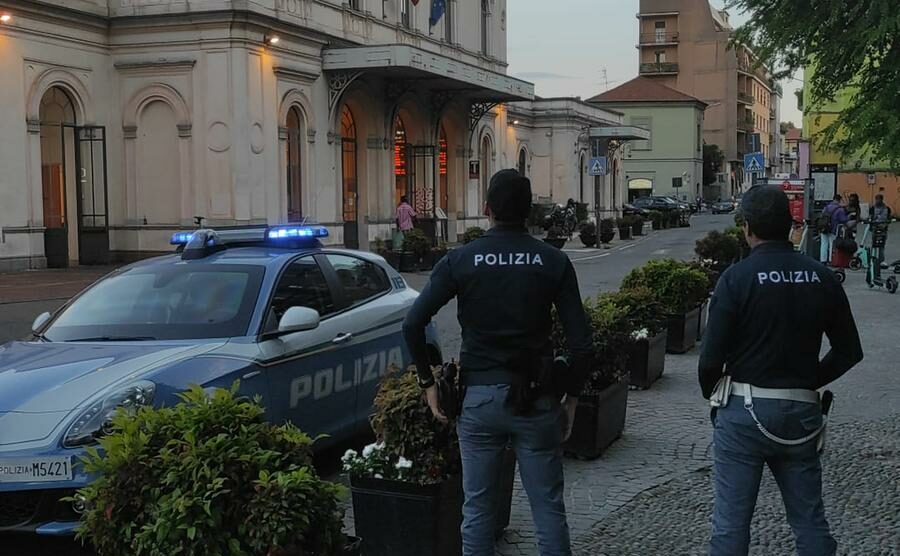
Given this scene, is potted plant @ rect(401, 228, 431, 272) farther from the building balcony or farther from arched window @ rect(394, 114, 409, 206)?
the building balcony

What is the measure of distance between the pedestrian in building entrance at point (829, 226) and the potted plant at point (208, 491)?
21.3 metres

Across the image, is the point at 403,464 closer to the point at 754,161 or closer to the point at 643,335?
the point at 643,335

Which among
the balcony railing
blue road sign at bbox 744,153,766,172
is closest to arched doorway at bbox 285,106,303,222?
blue road sign at bbox 744,153,766,172

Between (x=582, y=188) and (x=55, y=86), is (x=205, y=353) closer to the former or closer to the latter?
(x=55, y=86)

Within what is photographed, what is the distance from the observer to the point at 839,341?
393cm

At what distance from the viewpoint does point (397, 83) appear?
30969 millimetres

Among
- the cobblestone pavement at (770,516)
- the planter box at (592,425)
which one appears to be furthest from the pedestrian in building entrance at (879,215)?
the planter box at (592,425)

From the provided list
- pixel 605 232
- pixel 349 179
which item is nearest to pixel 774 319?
pixel 349 179

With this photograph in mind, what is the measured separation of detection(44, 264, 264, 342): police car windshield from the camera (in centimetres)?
607

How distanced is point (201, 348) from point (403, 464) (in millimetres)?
1757

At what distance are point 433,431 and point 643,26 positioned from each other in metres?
105

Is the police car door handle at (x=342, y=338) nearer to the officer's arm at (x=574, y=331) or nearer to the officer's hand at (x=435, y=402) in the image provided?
the officer's hand at (x=435, y=402)

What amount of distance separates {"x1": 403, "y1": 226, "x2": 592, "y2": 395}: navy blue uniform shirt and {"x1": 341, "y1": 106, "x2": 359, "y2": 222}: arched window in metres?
26.6

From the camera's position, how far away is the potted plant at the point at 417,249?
79.8 ft
